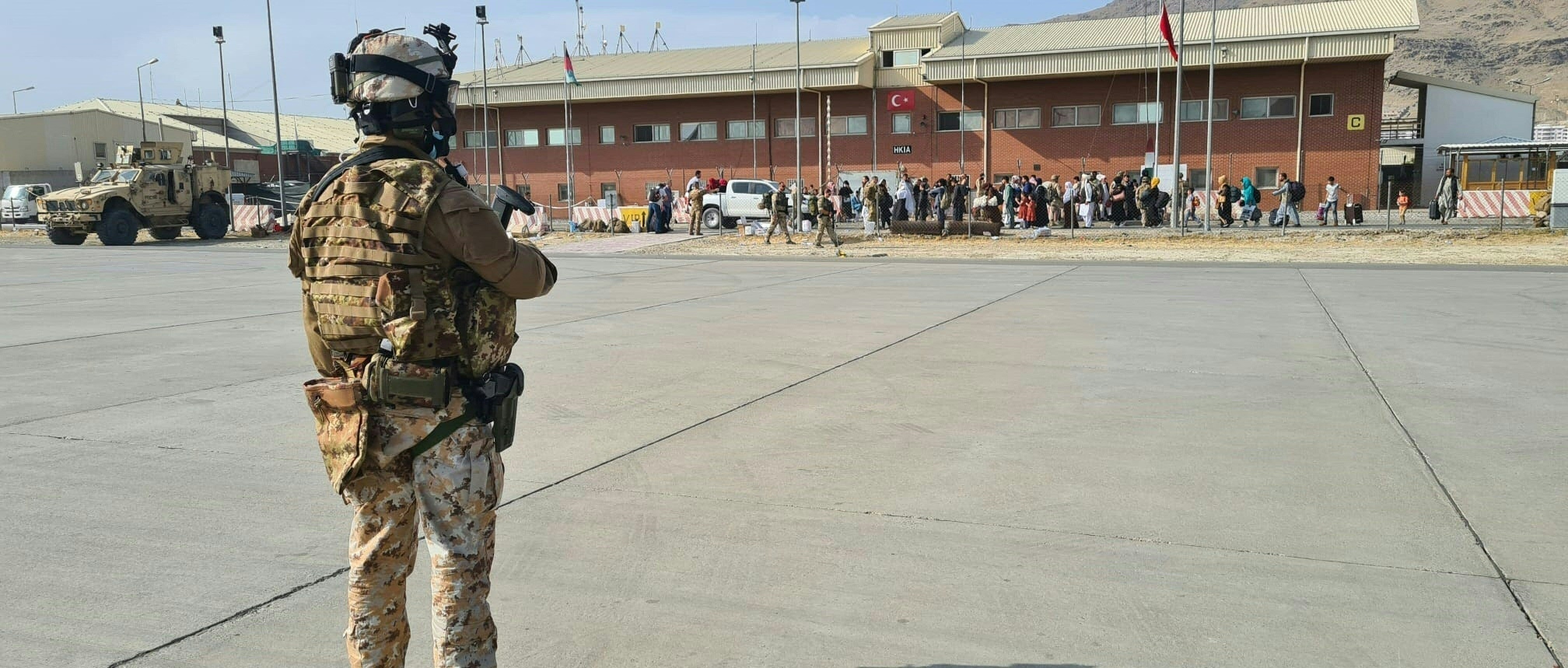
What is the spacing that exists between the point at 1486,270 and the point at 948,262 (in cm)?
880

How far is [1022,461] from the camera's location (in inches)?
229

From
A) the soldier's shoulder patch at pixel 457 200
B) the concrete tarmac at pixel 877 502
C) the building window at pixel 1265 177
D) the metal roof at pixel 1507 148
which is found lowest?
the concrete tarmac at pixel 877 502

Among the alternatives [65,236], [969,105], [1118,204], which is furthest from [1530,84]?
[65,236]

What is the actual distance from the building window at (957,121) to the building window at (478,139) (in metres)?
21.0

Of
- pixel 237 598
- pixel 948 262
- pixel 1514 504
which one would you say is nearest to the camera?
pixel 237 598

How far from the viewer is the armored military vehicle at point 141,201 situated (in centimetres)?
2956

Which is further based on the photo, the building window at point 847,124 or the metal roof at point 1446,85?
the building window at point 847,124

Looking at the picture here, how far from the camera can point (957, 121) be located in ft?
147

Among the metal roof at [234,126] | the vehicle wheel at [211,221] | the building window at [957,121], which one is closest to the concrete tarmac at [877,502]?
the vehicle wheel at [211,221]

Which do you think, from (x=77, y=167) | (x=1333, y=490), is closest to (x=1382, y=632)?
(x=1333, y=490)

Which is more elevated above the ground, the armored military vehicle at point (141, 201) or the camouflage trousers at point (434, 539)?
the armored military vehicle at point (141, 201)

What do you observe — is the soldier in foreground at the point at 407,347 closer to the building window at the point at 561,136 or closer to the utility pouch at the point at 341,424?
the utility pouch at the point at 341,424

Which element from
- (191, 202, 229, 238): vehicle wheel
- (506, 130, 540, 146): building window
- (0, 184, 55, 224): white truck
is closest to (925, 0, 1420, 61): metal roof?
(506, 130, 540, 146): building window

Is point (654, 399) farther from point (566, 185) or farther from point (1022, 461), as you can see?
point (566, 185)
